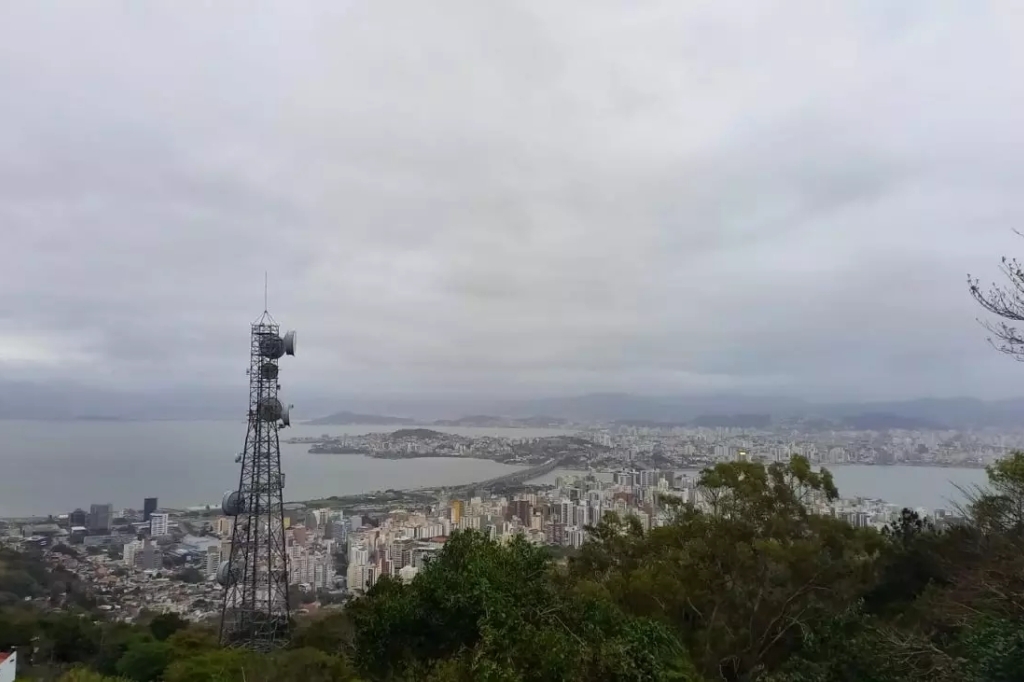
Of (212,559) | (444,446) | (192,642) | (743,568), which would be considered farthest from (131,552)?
(444,446)

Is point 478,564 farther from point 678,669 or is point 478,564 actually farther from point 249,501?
point 249,501

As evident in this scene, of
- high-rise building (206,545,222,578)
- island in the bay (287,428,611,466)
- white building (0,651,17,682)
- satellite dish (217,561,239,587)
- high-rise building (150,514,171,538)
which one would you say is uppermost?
island in the bay (287,428,611,466)

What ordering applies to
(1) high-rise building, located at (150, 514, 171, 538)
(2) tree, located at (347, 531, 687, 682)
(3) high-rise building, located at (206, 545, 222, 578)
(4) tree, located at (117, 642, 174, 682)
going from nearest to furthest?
(2) tree, located at (347, 531, 687, 682)
(4) tree, located at (117, 642, 174, 682)
(3) high-rise building, located at (206, 545, 222, 578)
(1) high-rise building, located at (150, 514, 171, 538)

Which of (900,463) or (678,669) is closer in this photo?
(678,669)

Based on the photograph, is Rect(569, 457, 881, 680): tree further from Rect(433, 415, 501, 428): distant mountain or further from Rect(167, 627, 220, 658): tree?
Rect(433, 415, 501, 428): distant mountain

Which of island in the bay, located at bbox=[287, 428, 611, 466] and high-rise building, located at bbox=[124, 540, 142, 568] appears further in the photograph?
island in the bay, located at bbox=[287, 428, 611, 466]

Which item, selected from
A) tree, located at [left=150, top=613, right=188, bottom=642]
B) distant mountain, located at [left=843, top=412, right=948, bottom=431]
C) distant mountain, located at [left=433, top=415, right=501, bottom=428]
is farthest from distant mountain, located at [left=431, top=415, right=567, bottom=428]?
tree, located at [left=150, top=613, right=188, bottom=642]

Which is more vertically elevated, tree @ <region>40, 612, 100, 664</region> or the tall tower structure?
the tall tower structure

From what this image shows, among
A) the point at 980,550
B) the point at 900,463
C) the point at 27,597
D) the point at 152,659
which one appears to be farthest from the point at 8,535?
the point at 900,463
